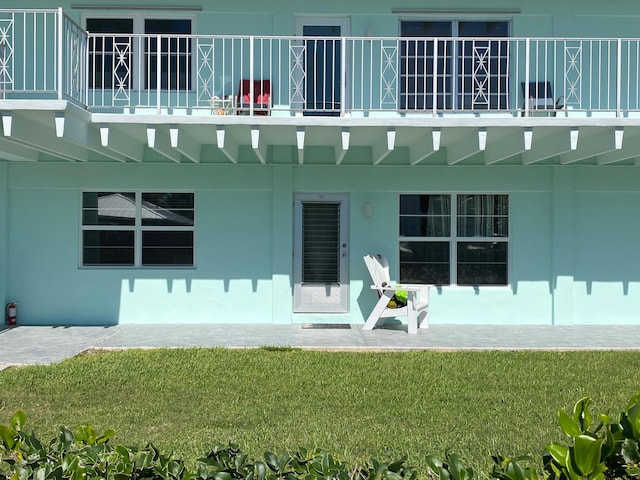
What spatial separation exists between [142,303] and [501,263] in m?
6.31

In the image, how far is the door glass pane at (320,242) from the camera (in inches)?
405

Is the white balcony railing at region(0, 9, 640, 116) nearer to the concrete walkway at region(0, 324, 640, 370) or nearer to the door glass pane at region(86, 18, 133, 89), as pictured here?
the door glass pane at region(86, 18, 133, 89)

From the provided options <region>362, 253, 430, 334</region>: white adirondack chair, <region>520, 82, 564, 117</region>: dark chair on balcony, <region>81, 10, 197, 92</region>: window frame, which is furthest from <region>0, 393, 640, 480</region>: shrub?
<region>520, 82, 564, 117</region>: dark chair on balcony

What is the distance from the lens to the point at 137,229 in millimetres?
10203

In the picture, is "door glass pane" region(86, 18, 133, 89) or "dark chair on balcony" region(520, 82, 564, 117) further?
"door glass pane" region(86, 18, 133, 89)

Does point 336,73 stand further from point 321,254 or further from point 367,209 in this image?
point 321,254

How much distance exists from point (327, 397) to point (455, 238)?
5.44 m

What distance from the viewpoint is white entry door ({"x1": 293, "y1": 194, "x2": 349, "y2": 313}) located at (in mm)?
10195

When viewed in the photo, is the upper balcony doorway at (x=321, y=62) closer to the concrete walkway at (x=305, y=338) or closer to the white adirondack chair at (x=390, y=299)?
the white adirondack chair at (x=390, y=299)

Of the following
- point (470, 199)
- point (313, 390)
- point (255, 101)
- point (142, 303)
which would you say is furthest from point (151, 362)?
point (470, 199)

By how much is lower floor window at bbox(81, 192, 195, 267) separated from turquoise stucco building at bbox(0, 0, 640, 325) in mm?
35

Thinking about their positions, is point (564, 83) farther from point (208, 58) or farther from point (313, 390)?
point (313, 390)

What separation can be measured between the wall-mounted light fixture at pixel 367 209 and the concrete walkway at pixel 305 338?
194 cm

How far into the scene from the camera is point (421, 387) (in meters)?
6.01
